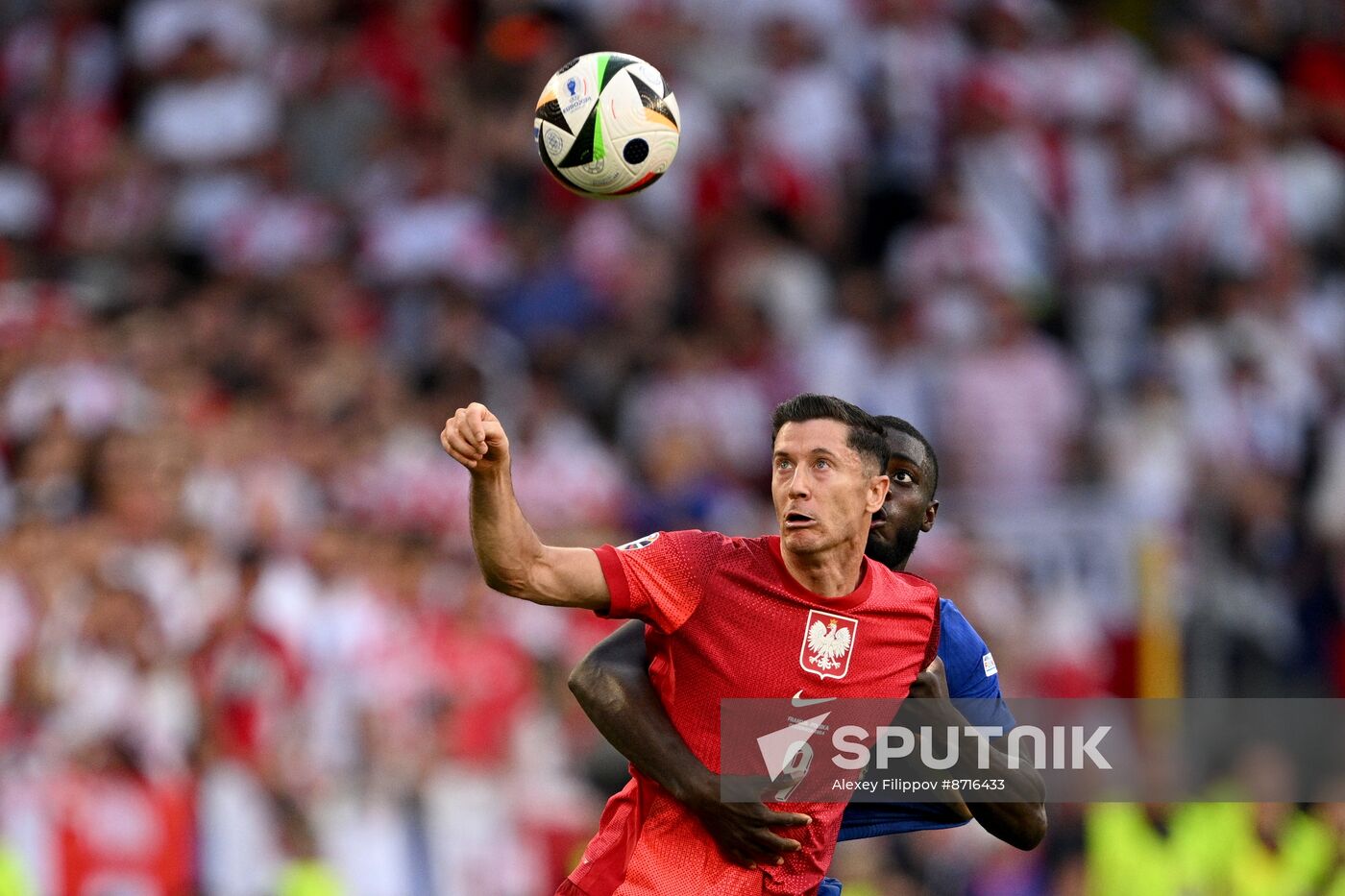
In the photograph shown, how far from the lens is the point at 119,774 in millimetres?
10625

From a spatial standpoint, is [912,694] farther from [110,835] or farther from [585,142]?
[110,835]

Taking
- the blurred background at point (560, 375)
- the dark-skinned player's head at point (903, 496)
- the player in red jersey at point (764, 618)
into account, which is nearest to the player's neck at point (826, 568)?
the player in red jersey at point (764, 618)

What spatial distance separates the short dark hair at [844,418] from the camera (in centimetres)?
600

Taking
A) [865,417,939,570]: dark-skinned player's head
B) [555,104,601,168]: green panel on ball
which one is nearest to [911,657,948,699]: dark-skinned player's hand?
[865,417,939,570]: dark-skinned player's head

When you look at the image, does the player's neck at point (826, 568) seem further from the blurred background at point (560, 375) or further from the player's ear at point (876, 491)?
the blurred background at point (560, 375)

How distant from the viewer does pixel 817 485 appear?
5926 mm

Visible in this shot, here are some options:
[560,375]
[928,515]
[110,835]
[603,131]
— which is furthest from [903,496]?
[560,375]

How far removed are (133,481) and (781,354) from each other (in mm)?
4313

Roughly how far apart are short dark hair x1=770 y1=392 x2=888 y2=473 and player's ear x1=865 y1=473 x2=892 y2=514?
0.03m

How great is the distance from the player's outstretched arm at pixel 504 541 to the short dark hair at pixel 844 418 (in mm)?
673

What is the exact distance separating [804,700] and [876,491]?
60 cm

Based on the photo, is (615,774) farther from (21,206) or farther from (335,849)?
(21,206)

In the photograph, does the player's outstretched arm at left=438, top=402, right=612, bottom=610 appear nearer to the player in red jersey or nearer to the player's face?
the player in red jersey

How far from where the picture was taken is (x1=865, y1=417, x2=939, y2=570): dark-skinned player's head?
21.7ft
